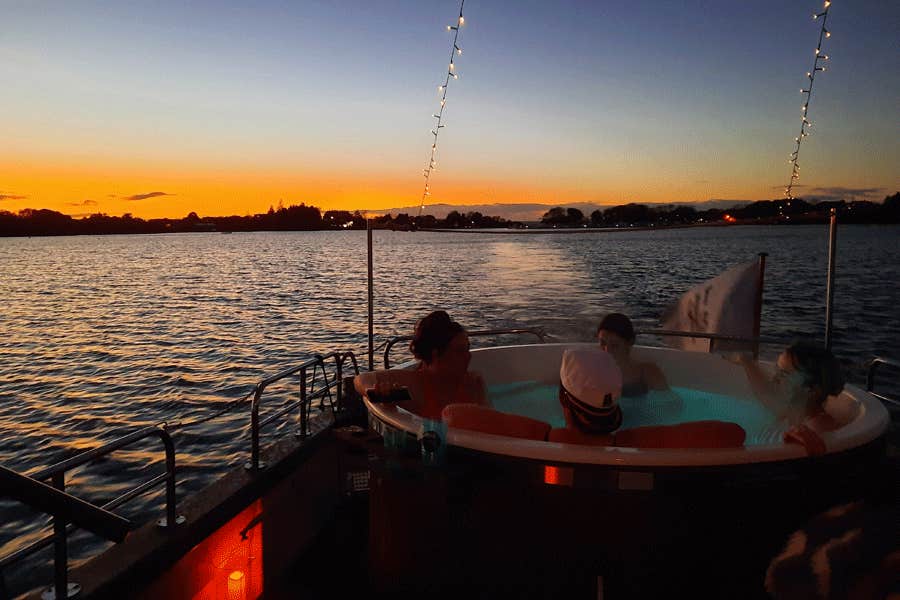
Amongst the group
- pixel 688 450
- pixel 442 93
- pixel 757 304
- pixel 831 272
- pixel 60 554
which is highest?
pixel 442 93

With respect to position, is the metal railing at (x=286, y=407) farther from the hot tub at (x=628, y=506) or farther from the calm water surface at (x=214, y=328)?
the calm water surface at (x=214, y=328)

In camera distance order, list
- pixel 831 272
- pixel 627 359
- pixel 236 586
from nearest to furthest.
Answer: pixel 236 586, pixel 831 272, pixel 627 359

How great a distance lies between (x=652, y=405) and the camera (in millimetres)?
4543

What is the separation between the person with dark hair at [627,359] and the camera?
402cm

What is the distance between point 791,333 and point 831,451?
18.9 meters

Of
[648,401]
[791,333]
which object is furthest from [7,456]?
[791,333]

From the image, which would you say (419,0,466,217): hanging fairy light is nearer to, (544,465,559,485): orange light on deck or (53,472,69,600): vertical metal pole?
(544,465,559,485): orange light on deck

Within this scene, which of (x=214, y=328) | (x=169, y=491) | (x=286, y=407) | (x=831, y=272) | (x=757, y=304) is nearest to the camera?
(x=169, y=491)

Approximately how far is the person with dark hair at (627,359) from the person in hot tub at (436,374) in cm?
100

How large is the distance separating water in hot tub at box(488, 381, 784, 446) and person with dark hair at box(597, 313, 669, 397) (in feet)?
0.21

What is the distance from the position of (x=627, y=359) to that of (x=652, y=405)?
1.31 feet

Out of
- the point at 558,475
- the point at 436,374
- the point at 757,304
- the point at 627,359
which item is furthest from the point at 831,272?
the point at 436,374

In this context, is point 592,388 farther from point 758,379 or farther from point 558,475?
point 758,379

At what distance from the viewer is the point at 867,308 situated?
2345 centimetres
